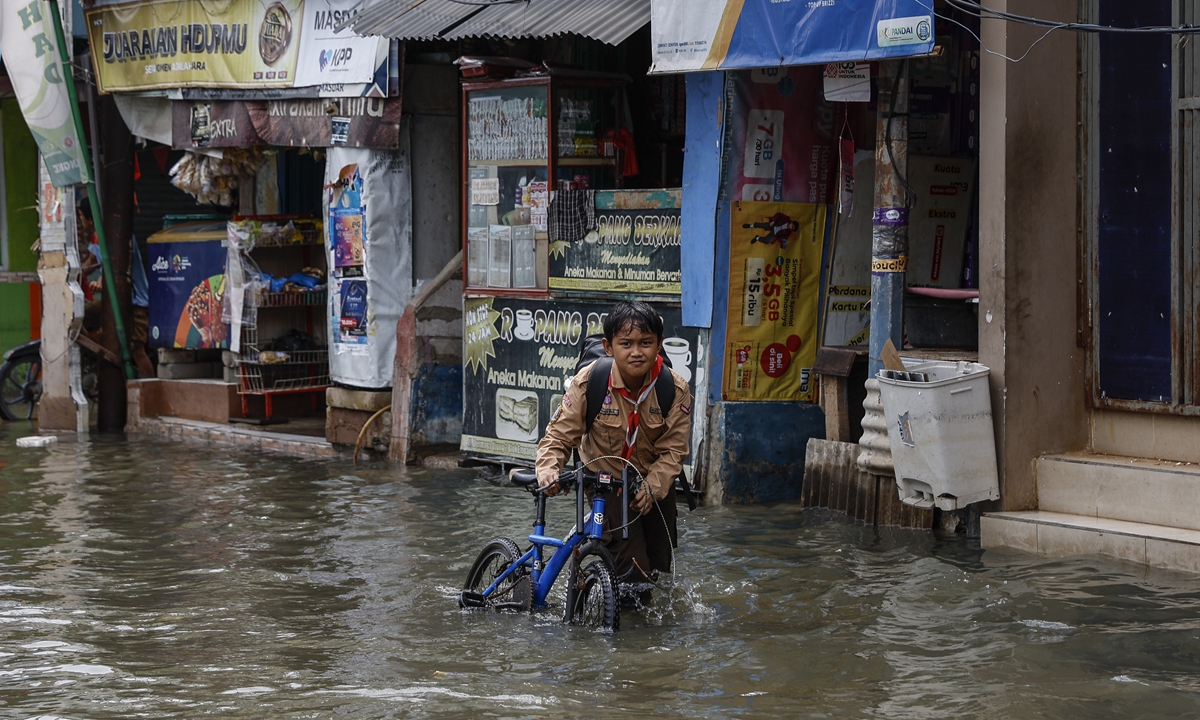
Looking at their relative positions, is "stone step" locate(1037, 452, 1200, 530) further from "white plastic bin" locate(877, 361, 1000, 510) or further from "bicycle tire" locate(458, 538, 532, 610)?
"bicycle tire" locate(458, 538, 532, 610)

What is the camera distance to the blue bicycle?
596 centimetres

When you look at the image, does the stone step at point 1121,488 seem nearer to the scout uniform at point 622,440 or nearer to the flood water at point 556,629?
the flood water at point 556,629

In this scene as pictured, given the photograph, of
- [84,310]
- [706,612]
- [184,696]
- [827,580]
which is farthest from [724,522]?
[84,310]

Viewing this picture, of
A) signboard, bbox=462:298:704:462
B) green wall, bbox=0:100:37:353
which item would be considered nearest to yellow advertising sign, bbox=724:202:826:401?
signboard, bbox=462:298:704:462

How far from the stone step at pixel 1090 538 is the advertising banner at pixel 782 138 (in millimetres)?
2716

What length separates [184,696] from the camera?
5.33 m

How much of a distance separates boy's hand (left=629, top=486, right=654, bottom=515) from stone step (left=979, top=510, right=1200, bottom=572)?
8.42 feet

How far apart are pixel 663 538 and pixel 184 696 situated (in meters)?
2.29

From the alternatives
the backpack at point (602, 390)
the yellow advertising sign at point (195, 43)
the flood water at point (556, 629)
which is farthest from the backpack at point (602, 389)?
the yellow advertising sign at point (195, 43)

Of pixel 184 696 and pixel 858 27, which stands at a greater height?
pixel 858 27

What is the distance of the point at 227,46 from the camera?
1316 centimetres

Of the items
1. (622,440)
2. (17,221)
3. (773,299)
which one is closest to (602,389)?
(622,440)

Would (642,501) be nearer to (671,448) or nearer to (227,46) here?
(671,448)

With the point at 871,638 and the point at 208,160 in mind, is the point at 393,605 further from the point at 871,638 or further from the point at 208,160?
the point at 208,160
